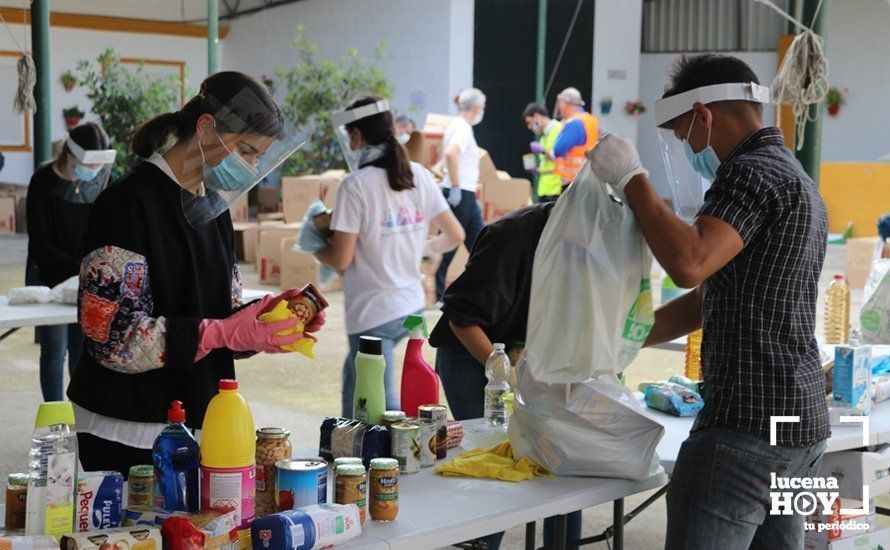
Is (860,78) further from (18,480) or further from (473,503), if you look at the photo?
(18,480)

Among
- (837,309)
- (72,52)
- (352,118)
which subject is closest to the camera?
(352,118)

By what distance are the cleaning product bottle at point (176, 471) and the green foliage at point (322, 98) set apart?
1265 cm

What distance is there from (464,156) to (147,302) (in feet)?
22.4

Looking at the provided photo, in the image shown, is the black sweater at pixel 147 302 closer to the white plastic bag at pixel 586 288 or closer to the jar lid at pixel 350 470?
the jar lid at pixel 350 470

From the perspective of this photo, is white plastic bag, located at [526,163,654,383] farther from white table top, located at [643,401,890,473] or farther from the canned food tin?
the canned food tin

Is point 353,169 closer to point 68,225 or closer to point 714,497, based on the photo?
point 68,225

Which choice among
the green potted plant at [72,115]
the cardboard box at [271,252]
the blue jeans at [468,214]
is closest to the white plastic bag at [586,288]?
the blue jeans at [468,214]

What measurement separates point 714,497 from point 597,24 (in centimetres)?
1667

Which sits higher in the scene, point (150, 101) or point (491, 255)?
point (150, 101)

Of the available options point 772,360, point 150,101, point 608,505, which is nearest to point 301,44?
point 150,101

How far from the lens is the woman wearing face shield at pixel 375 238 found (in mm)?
4156

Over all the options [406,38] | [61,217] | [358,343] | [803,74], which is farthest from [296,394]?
[406,38]

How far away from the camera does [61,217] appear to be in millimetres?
5102

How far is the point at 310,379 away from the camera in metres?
6.87
